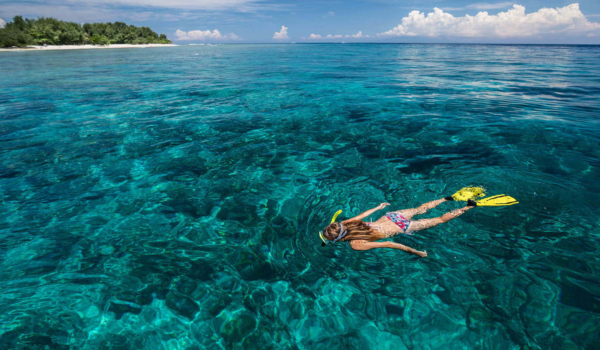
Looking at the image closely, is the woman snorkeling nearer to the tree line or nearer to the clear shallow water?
the clear shallow water

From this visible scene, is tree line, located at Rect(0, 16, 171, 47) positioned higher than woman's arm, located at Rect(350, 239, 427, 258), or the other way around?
tree line, located at Rect(0, 16, 171, 47)

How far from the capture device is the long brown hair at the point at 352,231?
5.93m

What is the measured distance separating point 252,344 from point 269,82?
26391mm

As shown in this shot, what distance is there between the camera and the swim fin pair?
727 cm

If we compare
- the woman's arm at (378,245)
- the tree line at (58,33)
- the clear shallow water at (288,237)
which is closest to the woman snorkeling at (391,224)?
the woman's arm at (378,245)

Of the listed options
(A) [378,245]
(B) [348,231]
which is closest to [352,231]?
(B) [348,231]

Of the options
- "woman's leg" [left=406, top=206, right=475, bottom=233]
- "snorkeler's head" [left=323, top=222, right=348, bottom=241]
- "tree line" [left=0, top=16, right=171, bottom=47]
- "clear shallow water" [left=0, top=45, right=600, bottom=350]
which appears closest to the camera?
"clear shallow water" [left=0, top=45, right=600, bottom=350]

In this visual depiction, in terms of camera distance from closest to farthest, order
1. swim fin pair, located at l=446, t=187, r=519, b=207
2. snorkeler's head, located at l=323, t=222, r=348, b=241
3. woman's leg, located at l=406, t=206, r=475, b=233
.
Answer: snorkeler's head, located at l=323, t=222, r=348, b=241, woman's leg, located at l=406, t=206, r=475, b=233, swim fin pair, located at l=446, t=187, r=519, b=207

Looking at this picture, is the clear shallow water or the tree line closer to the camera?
the clear shallow water

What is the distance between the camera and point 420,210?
7203 millimetres

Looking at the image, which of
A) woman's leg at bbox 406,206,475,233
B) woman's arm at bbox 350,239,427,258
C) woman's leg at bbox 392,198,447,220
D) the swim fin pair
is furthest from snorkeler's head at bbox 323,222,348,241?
the swim fin pair

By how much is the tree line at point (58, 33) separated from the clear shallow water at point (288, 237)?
105462 mm

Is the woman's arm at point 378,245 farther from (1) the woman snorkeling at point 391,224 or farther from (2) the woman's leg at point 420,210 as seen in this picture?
(2) the woman's leg at point 420,210

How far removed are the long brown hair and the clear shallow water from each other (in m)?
0.47
